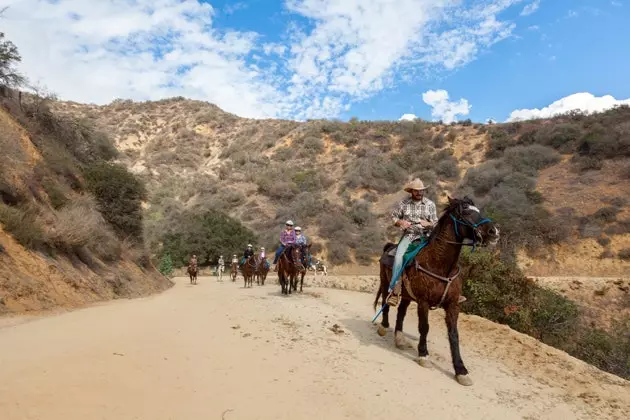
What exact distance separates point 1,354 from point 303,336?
14.5 feet

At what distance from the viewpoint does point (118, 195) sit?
20047mm

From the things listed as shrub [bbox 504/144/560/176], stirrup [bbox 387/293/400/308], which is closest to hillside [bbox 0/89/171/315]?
stirrup [bbox 387/293/400/308]

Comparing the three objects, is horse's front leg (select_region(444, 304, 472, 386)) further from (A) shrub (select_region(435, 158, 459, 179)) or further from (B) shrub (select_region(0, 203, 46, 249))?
(A) shrub (select_region(435, 158, 459, 179))

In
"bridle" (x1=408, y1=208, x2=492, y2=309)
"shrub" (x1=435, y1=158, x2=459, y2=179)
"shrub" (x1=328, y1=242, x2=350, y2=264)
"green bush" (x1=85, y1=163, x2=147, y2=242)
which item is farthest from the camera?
"shrub" (x1=435, y1=158, x2=459, y2=179)

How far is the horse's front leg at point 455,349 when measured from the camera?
591 centimetres

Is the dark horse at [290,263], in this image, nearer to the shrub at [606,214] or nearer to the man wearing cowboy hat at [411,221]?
the man wearing cowboy hat at [411,221]

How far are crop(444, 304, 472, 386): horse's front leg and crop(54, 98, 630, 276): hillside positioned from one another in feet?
68.5

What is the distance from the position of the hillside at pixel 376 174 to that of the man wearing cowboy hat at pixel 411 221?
65.4ft

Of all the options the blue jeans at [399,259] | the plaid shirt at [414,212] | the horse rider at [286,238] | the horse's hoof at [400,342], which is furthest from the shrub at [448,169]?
the horse's hoof at [400,342]

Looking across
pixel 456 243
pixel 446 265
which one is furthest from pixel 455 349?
pixel 456 243

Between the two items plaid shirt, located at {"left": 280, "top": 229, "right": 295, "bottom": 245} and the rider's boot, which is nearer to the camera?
the rider's boot

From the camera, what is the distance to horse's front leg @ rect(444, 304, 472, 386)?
19.4 ft

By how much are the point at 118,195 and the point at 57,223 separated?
24.5 feet

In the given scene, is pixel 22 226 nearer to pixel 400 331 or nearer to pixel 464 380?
pixel 400 331
